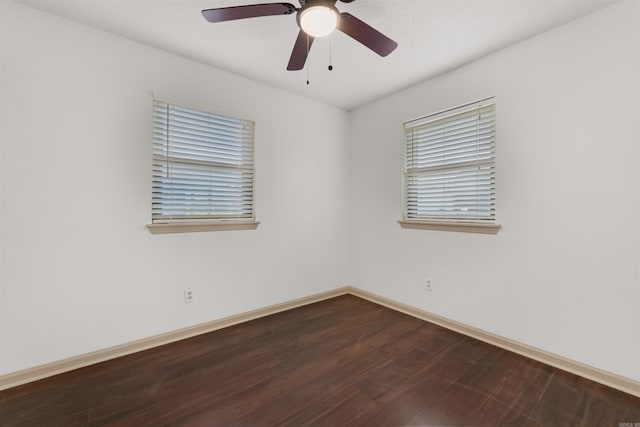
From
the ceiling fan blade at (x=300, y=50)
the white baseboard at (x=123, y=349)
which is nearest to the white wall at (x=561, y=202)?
the ceiling fan blade at (x=300, y=50)

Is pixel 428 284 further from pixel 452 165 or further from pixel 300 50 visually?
pixel 300 50

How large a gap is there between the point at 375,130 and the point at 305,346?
268 cm

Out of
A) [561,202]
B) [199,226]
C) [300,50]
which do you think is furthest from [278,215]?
[561,202]

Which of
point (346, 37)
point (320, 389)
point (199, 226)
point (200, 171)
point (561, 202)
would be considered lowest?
point (320, 389)

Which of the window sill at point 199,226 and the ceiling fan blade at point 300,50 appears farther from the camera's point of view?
the window sill at point 199,226

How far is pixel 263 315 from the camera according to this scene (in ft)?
10.2

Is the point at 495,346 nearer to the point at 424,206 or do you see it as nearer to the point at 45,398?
the point at 424,206

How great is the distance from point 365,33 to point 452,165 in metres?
1.65

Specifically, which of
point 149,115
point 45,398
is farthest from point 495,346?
point 149,115

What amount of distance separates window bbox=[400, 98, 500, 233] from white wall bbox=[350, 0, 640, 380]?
0.10m

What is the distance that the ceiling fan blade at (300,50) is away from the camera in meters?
1.75

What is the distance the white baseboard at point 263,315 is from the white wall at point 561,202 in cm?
6

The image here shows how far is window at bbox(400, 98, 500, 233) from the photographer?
254 centimetres

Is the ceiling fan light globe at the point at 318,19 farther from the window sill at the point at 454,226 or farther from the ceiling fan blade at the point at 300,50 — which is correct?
the window sill at the point at 454,226
